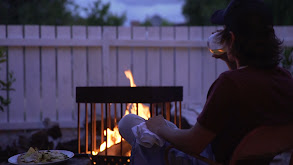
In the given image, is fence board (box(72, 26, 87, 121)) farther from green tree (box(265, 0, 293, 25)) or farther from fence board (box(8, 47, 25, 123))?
green tree (box(265, 0, 293, 25))

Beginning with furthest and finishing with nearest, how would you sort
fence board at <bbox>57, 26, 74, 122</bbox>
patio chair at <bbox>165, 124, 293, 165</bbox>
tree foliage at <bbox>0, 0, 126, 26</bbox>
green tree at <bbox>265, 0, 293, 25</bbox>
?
1. tree foliage at <bbox>0, 0, 126, 26</bbox>
2. green tree at <bbox>265, 0, 293, 25</bbox>
3. fence board at <bbox>57, 26, 74, 122</bbox>
4. patio chair at <bbox>165, 124, 293, 165</bbox>

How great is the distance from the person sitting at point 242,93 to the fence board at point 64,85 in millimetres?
3634

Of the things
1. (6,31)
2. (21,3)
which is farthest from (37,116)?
(21,3)

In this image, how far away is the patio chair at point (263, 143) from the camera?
4.11 ft

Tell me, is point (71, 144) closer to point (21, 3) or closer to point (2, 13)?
point (2, 13)

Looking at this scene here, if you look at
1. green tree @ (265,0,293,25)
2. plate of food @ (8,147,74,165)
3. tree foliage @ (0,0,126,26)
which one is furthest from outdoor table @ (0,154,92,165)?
tree foliage @ (0,0,126,26)

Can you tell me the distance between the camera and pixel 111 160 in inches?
85.7

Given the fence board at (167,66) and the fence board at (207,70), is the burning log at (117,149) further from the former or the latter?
the fence board at (207,70)

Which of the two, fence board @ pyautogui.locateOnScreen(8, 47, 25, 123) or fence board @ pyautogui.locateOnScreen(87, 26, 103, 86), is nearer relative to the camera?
fence board @ pyautogui.locateOnScreen(8, 47, 25, 123)

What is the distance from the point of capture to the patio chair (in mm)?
1253

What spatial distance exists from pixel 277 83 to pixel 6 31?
4.50 metres

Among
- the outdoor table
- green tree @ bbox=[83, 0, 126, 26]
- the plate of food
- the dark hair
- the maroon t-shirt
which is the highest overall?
green tree @ bbox=[83, 0, 126, 26]

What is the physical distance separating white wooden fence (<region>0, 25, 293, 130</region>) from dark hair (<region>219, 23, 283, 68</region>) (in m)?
3.59

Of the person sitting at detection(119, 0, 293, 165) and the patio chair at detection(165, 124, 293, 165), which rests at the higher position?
the person sitting at detection(119, 0, 293, 165)
